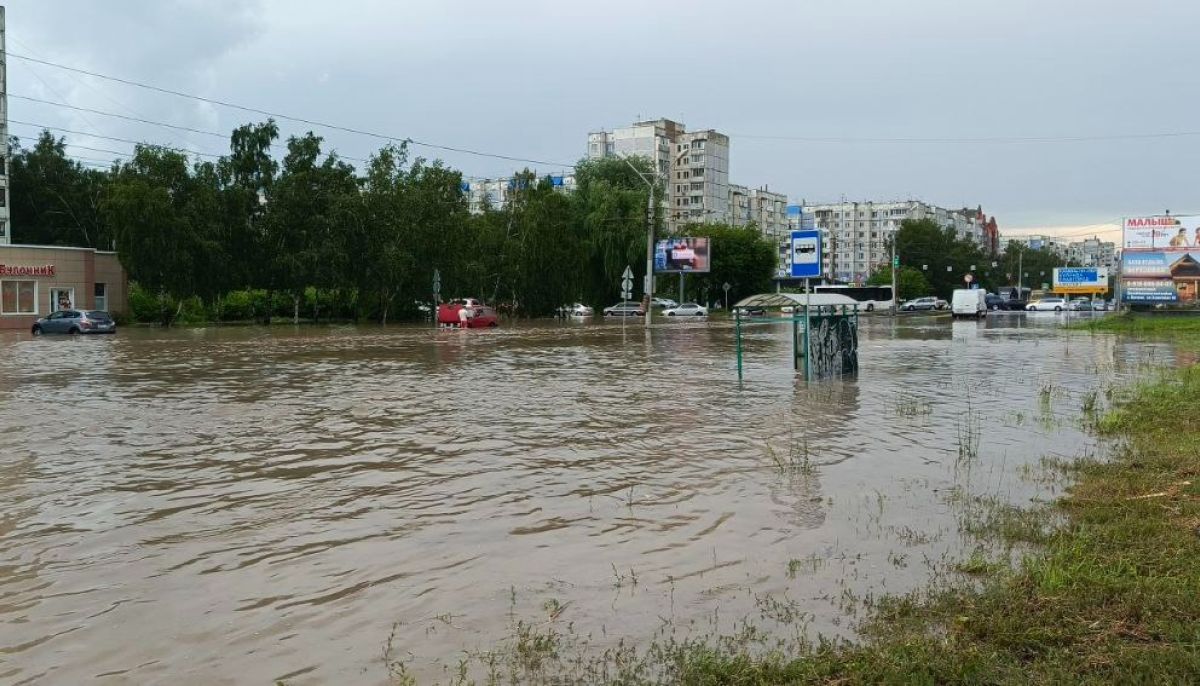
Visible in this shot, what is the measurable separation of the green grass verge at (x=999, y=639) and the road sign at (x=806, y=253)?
37.2 metres

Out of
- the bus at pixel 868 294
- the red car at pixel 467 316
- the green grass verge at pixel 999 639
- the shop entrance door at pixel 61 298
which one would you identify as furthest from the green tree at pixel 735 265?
the green grass verge at pixel 999 639

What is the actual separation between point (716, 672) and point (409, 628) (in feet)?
6.22

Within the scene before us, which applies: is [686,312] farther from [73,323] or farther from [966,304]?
[73,323]

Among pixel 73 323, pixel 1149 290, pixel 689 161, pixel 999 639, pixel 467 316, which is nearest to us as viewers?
pixel 999 639

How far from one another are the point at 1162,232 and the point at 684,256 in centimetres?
3617

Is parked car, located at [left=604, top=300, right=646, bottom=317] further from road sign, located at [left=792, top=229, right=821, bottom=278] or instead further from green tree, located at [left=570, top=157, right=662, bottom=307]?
road sign, located at [left=792, top=229, right=821, bottom=278]

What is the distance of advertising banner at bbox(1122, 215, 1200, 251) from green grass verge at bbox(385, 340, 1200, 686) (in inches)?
2473

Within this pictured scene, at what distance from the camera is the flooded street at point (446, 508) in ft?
17.2

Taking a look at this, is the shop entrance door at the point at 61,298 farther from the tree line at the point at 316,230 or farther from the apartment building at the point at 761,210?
the apartment building at the point at 761,210

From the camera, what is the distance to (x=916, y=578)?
587 centimetres

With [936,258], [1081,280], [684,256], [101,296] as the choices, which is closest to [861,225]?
[936,258]

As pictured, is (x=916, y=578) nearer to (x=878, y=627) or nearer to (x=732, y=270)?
(x=878, y=627)

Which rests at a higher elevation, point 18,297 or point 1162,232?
point 1162,232

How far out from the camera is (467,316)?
52.3 metres
